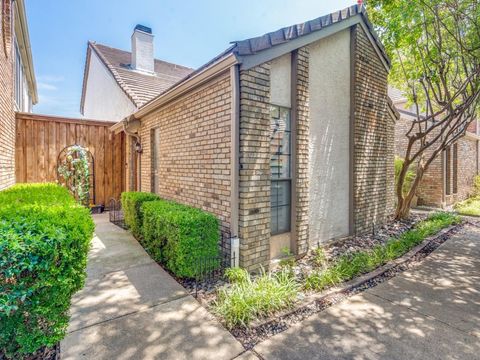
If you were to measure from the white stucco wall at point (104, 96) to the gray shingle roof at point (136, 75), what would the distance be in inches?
13.6

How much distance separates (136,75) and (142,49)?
1732mm

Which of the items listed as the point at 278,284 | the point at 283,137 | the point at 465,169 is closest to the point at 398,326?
the point at 278,284

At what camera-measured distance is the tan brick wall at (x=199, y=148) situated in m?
4.40

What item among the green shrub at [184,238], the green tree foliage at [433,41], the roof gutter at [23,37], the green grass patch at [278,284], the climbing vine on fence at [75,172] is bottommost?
the green grass patch at [278,284]

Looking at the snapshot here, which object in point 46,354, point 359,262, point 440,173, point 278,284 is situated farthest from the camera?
point 440,173

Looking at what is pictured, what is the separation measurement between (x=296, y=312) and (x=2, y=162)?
276 inches

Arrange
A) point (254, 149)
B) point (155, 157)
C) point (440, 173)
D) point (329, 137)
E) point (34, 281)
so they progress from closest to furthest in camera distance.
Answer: point (34, 281)
point (254, 149)
point (329, 137)
point (155, 157)
point (440, 173)

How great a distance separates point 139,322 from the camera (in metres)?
3.05

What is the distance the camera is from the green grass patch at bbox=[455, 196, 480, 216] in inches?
408

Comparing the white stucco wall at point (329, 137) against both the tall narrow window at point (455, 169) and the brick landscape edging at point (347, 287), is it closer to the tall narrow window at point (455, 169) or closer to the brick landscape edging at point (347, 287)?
the brick landscape edging at point (347, 287)

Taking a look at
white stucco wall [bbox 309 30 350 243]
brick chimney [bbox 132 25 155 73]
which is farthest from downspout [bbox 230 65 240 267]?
brick chimney [bbox 132 25 155 73]

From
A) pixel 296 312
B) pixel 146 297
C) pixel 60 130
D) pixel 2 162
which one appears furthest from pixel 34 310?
pixel 60 130

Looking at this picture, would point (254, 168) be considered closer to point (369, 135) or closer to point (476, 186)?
point (369, 135)

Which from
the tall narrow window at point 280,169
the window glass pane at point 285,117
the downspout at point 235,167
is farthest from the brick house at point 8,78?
the window glass pane at point 285,117
